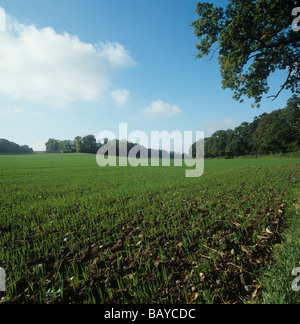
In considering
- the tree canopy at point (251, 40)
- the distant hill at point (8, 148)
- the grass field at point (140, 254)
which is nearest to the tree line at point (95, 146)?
the distant hill at point (8, 148)

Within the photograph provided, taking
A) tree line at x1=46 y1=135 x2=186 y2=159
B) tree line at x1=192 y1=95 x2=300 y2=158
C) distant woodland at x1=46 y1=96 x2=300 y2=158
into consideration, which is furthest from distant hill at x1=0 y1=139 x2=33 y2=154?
tree line at x1=192 y1=95 x2=300 y2=158

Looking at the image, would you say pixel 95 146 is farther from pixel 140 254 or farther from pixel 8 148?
pixel 140 254

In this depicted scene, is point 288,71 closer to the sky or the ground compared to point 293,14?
closer to the ground

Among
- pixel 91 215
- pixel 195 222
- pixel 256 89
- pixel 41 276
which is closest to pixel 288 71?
pixel 256 89

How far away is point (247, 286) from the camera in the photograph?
241 centimetres

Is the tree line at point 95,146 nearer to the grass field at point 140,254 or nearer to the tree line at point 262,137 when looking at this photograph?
the tree line at point 262,137

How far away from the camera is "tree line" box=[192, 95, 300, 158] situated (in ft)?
173

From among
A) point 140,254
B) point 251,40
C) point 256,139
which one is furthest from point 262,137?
point 140,254

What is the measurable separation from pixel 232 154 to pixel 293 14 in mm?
86077

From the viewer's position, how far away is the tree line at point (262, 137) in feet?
173

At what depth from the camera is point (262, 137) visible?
66750 millimetres

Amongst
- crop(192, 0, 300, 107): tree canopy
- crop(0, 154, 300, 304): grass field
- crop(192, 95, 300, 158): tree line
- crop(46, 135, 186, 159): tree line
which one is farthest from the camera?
crop(46, 135, 186, 159): tree line

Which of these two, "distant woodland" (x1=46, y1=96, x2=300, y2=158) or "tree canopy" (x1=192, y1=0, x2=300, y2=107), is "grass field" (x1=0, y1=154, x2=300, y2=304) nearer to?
"tree canopy" (x1=192, y1=0, x2=300, y2=107)
